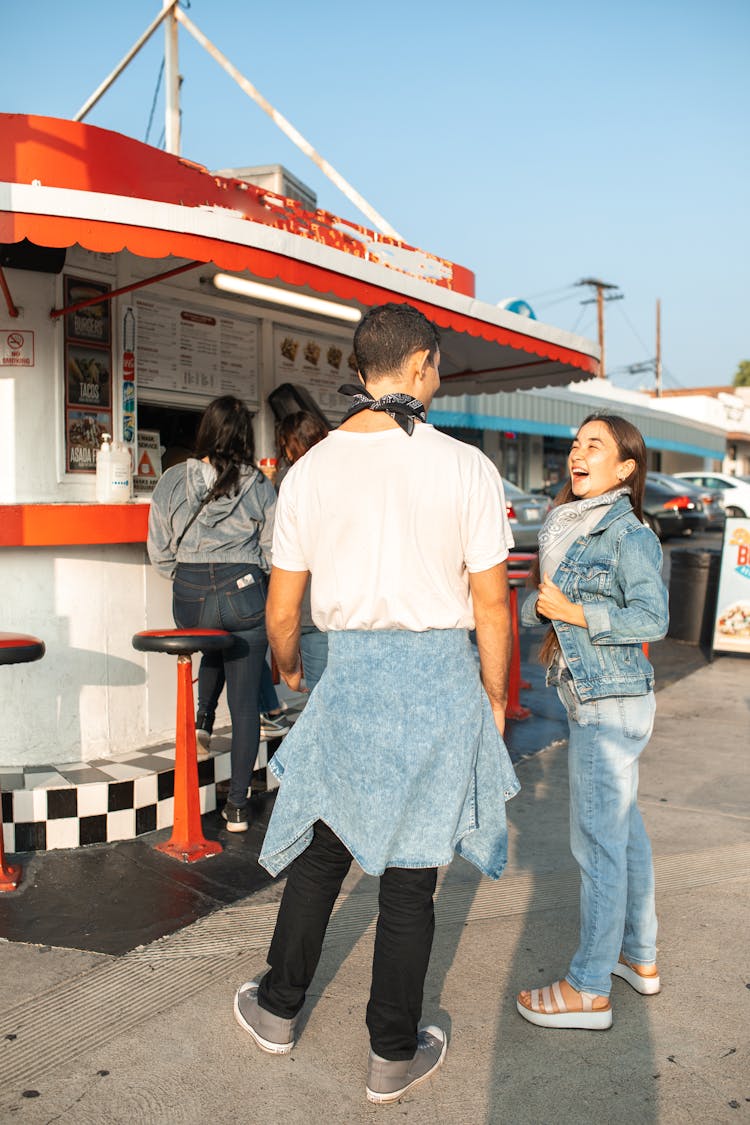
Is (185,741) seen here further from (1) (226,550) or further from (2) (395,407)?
(2) (395,407)

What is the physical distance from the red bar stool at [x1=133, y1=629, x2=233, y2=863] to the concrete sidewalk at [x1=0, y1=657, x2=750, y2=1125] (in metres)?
0.49

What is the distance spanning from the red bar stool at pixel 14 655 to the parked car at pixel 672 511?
2000 centimetres

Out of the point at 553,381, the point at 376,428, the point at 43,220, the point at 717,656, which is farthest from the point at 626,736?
the point at 717,656

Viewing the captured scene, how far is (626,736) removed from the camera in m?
2.73

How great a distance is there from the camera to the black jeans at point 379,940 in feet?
7.89

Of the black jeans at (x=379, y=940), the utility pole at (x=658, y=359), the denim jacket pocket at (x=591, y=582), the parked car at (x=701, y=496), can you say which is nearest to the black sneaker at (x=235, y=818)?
the black jeans at (x=379, y=940)

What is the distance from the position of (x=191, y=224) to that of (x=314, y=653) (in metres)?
1.97

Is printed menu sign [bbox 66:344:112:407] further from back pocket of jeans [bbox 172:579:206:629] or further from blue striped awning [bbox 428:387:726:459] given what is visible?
blue striped awning [bbox 428:387:726:459]

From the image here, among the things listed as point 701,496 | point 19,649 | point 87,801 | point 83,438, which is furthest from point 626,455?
point 701,496

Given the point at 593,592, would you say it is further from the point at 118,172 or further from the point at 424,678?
the point at 118,172

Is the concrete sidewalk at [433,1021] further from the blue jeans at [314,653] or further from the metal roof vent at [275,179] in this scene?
the metal roof vent at [275,179]

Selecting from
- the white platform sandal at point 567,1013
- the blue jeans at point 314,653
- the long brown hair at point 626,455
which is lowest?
the white platform sandal at point 567,1013

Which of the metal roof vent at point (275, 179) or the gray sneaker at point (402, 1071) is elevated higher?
the metal roof vent at point (275, 179)

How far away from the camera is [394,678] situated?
2.36 m
